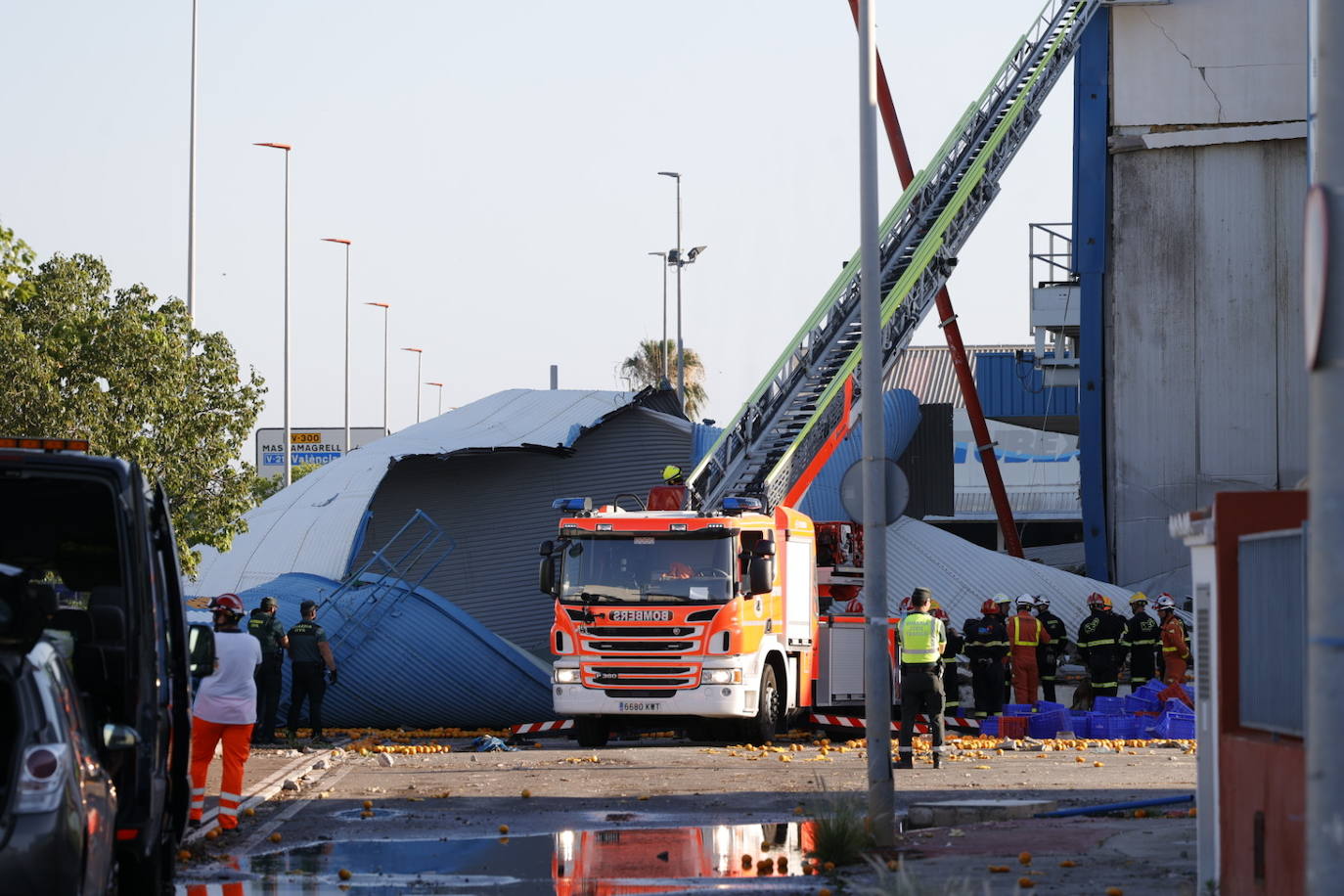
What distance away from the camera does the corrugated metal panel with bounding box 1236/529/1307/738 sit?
8375mm

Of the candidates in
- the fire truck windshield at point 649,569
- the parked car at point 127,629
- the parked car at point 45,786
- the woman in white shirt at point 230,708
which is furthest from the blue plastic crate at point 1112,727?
the parked car at point 45,786

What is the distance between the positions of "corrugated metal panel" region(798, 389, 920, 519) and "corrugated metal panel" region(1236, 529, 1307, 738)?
2355 centimetres

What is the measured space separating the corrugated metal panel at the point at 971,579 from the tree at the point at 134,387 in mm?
11401

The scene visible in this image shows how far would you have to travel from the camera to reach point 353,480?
36.2 meters

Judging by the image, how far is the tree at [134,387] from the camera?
2759 centimetres

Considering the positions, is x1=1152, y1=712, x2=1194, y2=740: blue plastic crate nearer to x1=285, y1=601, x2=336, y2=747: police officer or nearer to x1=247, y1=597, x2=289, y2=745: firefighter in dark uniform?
x1=285, y1=601, x2=336, y2=747: police officer

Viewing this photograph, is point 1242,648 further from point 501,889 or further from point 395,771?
point 395,771

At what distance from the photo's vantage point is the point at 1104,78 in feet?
116

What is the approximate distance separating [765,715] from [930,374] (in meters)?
57.3

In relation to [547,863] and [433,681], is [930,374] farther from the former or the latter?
[547,863]

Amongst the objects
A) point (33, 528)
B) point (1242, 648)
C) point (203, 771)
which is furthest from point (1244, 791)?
point (203, 771)

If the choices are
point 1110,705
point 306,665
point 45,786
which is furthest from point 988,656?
point 45,786

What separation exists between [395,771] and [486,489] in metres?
17.2

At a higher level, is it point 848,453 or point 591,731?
point 848,453
